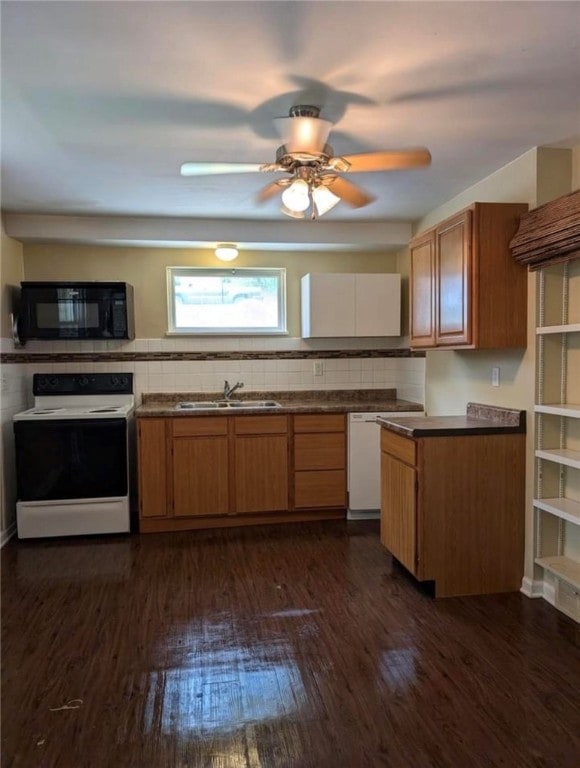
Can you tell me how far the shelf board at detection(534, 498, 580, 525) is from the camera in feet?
8.35

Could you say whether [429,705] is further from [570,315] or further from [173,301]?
[173,301]

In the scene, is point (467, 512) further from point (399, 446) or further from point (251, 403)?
point (251, 403)

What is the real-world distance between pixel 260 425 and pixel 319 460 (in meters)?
0.54

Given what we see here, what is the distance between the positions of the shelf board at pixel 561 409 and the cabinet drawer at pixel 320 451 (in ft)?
5.51

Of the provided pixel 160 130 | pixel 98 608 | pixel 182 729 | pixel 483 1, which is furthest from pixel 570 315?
pixel 98 608

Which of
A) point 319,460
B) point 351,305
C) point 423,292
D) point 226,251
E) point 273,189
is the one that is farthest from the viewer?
point 351,305

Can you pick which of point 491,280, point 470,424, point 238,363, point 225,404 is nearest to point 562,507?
point 470,424

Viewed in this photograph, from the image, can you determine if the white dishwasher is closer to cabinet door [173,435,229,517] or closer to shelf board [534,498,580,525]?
cabinet door [173,435,229,517]

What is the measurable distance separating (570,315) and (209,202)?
7.69 feet

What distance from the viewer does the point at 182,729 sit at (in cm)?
188

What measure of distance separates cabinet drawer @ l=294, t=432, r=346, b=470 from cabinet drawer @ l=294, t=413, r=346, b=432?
0.05 metres

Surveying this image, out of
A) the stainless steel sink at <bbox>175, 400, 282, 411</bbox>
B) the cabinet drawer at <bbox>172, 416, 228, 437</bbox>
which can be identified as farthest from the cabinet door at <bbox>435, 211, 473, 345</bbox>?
the cabinet drawer at <bbox>172, 416, 228, 437</bbox>

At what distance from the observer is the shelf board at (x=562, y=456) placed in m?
2.55

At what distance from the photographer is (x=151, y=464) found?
3932mm
